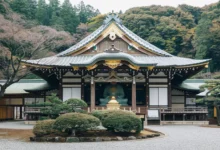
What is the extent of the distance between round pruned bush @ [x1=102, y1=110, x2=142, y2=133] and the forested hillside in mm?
38950

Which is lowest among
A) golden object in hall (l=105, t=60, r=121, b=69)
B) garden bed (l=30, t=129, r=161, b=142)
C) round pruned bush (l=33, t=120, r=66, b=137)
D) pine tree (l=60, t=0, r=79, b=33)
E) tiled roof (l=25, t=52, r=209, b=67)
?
garden bed (l=30, t=129, r=161, b=142)

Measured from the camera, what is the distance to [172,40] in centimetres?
Result: 6525

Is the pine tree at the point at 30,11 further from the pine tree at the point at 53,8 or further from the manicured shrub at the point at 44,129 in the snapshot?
the manicured shrub at the point at 44,129

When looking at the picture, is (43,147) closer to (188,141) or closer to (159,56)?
(188,141)

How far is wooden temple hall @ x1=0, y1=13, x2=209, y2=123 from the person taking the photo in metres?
26.6

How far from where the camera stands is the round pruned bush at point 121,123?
15836mm

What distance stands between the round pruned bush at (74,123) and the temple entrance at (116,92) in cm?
1237

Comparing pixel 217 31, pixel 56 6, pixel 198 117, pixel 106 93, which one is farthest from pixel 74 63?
pixel 56 6

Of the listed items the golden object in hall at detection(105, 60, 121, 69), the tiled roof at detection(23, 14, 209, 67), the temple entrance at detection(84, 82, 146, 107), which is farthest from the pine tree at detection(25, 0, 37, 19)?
the golden object in hall at detection(105, 60, 121, 69)

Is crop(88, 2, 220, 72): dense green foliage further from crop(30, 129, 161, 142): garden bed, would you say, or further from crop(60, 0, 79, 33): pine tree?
crop(30, 129, 161, 142): garden bed

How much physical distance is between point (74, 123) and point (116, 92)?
13.4m

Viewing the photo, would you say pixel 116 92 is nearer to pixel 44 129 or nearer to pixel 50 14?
pixel 44 129

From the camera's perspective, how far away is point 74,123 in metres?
15.3

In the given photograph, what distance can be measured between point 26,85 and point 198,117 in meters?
17.3
